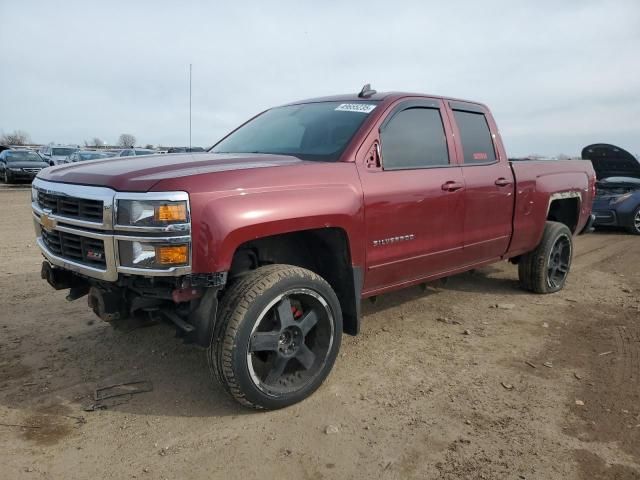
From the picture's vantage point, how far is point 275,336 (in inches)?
118

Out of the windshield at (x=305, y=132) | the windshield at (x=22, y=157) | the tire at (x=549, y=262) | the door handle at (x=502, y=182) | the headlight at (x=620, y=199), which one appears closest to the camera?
the windshield at (x=305, y=132)

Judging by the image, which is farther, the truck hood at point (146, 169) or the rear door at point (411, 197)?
the rear door at point (411, 197)

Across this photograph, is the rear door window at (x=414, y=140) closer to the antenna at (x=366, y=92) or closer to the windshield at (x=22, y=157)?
the antenna at (x=366, y=92)

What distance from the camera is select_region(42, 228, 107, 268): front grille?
2.79m

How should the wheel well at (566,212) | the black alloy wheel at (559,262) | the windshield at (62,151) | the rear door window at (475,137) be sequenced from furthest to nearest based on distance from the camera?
the windshield at (62,151) → the wheel well at (566,212) → the black alloy wheel at (559,262) → the rear door window at (475,137)

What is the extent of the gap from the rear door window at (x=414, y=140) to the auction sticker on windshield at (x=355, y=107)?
186mm

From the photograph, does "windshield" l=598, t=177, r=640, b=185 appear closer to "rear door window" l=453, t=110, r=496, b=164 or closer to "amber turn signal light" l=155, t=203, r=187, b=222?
"rear door window" l=453, t=110, r=496, b=164

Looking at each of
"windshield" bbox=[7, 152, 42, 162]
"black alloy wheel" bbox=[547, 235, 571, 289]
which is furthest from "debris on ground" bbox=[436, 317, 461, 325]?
"windshield" bbox=[7, 152, 42, 162]

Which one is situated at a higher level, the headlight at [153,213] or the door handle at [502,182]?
the door handle at [502,182]

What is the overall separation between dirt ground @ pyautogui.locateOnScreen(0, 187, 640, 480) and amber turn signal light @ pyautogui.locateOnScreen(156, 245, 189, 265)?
99 centimetres

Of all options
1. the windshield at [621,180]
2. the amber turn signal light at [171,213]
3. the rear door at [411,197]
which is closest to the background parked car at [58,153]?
the windshield at [621,180]

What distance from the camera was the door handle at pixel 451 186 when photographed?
3.95 metres

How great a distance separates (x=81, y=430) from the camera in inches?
111

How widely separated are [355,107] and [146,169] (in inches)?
67.8
